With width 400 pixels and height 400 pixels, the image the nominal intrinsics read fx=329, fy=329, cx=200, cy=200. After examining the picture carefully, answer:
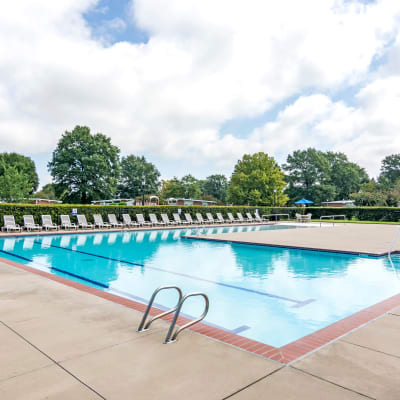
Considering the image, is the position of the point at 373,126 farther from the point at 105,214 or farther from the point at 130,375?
the point at 130,375

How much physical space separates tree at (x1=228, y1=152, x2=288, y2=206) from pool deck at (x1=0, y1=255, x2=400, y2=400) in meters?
45.0

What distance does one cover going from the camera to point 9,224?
17.9 m

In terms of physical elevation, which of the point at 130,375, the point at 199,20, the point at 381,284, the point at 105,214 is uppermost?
the point at 199,20

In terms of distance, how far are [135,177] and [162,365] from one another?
6664 cm

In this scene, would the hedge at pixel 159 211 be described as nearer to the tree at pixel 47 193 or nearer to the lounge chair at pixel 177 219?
the lounge chair at pixel 177 219

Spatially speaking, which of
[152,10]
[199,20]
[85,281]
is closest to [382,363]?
[85,281]

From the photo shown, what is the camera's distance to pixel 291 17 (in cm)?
1180

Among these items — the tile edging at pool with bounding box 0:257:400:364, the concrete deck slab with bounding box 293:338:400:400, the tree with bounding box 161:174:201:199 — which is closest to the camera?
the concrete deck slab with bounding box 293:338:400:400

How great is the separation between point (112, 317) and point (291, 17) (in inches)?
468

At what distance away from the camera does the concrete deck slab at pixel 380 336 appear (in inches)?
133

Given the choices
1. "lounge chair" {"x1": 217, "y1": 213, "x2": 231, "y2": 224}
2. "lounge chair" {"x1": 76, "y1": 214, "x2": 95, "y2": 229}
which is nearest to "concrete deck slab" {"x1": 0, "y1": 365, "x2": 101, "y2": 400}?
"lounge chair" {"x1": 76, "y1": 214, "x2": 95, "y2": 229}

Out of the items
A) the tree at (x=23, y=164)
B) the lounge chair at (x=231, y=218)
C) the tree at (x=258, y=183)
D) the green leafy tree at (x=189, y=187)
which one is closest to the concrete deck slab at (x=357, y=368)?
the lounge chair at (x=231, y=218)

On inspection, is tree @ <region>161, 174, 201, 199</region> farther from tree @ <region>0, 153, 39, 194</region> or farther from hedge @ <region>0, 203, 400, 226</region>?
hedge @ <region>0, 203, 400, 226</region>

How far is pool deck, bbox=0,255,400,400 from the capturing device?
2500 mm
